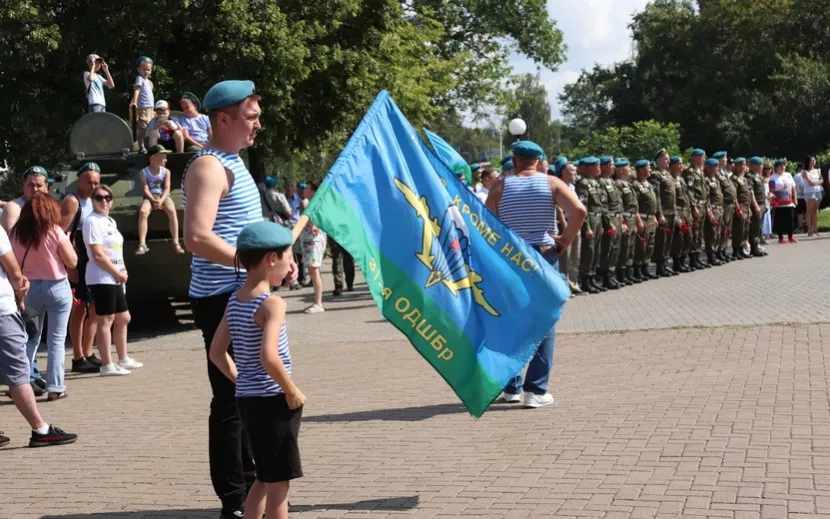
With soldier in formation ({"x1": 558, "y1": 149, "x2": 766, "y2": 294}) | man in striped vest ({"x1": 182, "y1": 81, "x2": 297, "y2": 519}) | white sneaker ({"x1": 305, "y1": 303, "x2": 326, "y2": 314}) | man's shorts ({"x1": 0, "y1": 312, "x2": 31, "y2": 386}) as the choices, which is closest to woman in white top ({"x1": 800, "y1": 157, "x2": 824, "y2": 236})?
soldier in formation ({"x1": 558, "y1": 149, "x2": 766, "y2": 294})

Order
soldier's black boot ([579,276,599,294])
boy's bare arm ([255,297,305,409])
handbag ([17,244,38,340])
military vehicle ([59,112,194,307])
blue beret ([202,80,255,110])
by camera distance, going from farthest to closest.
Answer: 1. soldier's black boot ([579,276,599,294])
2. military vehicle ([59,112,194,307])
3. handbag ([17,244,38,340])
4. blue beret ([202,80,255,110])
5. boy's bare arm ([255,297,305,409])

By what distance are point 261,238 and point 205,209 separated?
48 centimetres

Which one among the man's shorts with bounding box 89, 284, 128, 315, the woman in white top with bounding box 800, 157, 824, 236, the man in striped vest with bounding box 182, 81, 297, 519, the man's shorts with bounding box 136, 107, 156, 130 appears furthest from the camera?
the woman in white top with bounding box 800, 157, 824, 236

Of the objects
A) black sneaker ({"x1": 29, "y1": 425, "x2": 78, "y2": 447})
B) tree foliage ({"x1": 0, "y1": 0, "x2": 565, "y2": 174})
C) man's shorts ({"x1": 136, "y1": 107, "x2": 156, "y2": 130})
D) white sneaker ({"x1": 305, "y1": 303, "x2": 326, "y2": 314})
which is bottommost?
white sneaker ({"x1": 305, "y1": 303, "x2": 326, "y2": 314})

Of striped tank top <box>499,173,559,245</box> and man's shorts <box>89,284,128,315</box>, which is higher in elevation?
striped tank top <box>499,173,559,245</box>

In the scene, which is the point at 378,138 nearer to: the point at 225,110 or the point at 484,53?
the point at 225,110

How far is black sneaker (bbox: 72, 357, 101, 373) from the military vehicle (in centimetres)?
271

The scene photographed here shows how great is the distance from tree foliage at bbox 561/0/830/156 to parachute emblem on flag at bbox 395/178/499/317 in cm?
5154

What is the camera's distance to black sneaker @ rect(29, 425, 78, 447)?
837cm

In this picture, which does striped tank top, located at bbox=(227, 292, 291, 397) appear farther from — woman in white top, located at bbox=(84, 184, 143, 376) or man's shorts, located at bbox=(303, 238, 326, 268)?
man's shorts, located at bbox=(303, 238, 326, 268)

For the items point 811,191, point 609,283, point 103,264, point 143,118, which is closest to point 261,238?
point 103,264

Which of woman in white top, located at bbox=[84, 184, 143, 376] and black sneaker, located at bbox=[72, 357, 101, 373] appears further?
black sneaker, located at bbox=[72, 357, 101, 373]

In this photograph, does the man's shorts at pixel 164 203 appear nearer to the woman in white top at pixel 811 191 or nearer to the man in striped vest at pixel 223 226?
the man in striped vest at pixel 223 226

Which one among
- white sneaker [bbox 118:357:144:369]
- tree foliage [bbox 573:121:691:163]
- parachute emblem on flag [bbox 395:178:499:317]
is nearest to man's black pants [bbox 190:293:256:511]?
parachute emblem on flag [bbox 395:178:499:317]
